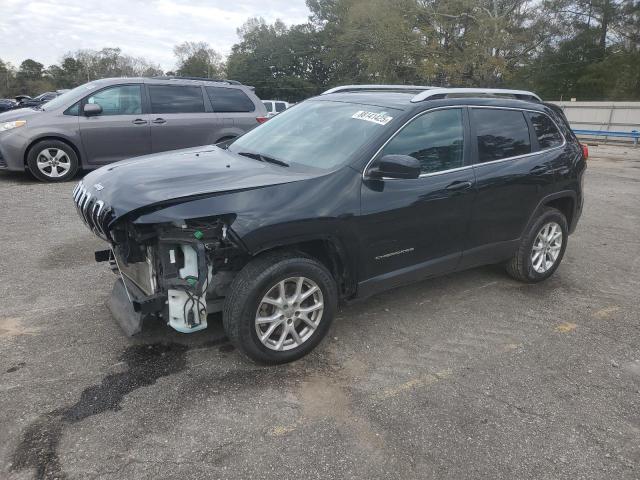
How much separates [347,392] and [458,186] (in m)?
1.86

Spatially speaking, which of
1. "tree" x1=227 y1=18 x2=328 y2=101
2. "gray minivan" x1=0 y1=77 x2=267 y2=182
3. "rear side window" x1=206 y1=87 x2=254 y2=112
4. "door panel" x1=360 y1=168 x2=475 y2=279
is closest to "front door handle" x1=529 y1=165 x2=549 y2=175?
"door panel" x1=360 y1=168 x2=475 y2=279

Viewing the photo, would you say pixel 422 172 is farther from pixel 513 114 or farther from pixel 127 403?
pixel 127 403

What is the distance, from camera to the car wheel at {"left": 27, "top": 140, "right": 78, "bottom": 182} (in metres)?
8.39

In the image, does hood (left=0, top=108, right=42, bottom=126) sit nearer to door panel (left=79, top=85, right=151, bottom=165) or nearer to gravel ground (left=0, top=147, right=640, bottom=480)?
door panel (left=79, top=85, right=151, bottom=165)

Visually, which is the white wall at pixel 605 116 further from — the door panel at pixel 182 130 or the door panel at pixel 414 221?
the door panel at pixel 414 221

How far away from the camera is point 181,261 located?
3080 millimetres

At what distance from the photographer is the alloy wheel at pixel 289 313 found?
320 cm

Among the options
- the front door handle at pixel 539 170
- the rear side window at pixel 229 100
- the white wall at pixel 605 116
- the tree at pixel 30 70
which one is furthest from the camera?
the tree at pixel 30 70

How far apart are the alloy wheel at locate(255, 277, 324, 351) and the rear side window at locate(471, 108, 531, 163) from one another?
1.89 metres

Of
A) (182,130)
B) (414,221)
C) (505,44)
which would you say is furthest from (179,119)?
(505,44)

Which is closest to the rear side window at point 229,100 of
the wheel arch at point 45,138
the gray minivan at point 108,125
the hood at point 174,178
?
the gray minivan at point 108,125

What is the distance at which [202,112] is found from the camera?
9.28 meters

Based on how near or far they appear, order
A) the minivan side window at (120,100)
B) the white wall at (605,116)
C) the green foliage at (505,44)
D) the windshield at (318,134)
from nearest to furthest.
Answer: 1. the windshield at (318,134)
2. the minivan side window at (120,100)
3. the white wall at (605,116)
4. the green foliage at (505,44)

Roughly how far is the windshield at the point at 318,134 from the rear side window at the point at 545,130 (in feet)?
5.69
